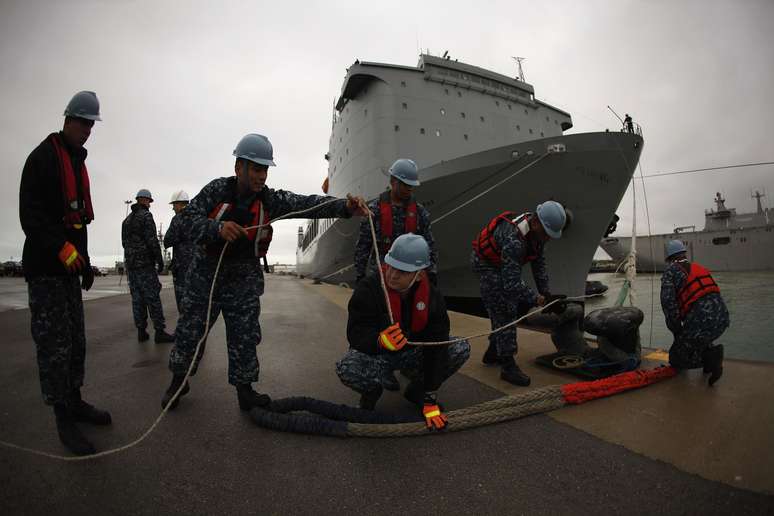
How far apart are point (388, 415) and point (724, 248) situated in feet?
137

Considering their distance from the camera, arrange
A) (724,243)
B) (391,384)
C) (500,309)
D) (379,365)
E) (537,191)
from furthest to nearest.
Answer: (724,243), (537,191), (500,309), (391,384), (379,365)

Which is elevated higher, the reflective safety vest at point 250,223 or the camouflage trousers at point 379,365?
the reflective safety vest at point 250,223

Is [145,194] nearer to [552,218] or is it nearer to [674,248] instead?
[552,218]

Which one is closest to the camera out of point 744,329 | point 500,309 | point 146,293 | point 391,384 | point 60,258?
point 60,258

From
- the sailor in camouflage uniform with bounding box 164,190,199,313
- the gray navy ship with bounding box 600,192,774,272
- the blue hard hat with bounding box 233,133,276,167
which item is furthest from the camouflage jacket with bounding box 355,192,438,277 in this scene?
the gray navy ship with bounding box 600,192,774,272

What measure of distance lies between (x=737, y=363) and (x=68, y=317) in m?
4.69

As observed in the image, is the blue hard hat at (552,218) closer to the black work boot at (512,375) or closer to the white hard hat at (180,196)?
the black work boot at (512,375)

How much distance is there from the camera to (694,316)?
2506 millimetres

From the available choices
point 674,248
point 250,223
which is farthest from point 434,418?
point 674,248

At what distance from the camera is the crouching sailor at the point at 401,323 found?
1.90 m

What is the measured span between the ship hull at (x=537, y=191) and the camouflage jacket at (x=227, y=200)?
520cm

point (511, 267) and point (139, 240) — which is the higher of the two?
point (139, 240)

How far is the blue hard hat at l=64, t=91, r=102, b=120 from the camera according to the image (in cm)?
184

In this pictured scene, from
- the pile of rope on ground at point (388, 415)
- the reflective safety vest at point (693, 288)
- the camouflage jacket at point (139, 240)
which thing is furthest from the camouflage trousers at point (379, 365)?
the camouflage jacket at point (139, 240)
